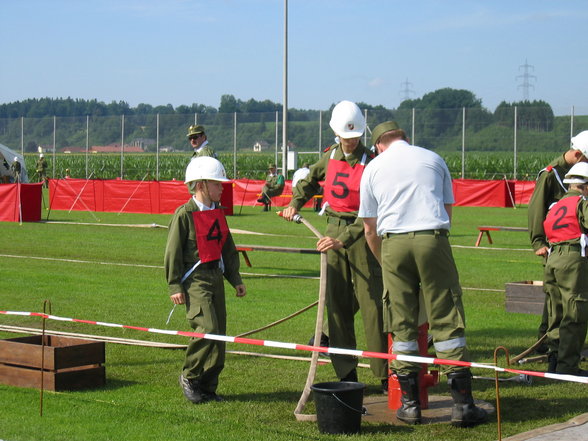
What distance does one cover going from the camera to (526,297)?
1192 cm

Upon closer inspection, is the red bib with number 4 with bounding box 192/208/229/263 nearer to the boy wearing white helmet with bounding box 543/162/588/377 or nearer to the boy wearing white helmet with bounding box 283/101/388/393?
the boy wearing white helmet with bounding box 283/101/388/393

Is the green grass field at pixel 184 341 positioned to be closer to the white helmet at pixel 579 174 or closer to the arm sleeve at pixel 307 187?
the arm sleeve at pixel 307 187

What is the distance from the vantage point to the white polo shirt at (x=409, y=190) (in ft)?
21.7

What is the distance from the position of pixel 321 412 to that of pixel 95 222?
24.5 m

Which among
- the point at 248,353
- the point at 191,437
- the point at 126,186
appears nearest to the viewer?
the point at 191,437

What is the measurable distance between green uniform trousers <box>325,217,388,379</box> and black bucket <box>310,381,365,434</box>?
1155 millimetres

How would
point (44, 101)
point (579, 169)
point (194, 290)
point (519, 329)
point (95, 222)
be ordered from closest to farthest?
point (194, 290) → point (579, 169) → point (519, 329) → point (95, 222) → point (44, 101)

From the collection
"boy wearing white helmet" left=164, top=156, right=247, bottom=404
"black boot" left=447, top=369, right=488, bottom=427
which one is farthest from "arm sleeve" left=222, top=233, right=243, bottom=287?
"black boot" left=447, top=369, right=488, bottom=427

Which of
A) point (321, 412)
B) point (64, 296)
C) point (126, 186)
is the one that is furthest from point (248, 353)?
point (126, 186)

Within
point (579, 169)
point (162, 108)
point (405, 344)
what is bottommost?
point (405, 344)

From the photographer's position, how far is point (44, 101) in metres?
101

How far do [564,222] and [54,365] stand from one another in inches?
184

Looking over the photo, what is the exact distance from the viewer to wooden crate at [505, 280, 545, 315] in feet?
38.8

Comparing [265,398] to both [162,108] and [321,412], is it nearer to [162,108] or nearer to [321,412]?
[321,412]
